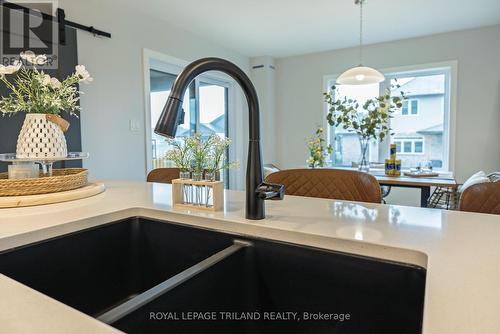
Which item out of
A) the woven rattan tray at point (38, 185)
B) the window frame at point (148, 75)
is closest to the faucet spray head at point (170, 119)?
the woven rattan tray at point (38, 185)

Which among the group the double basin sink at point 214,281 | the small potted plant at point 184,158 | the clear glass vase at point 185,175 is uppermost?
the small potted plant at point 184,158

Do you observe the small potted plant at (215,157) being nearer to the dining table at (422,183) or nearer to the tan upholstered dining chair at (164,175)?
the tan upholstered dining chair at (164,175)

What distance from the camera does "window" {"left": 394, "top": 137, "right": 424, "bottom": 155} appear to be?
4.42 m

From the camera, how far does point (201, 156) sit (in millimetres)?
1024

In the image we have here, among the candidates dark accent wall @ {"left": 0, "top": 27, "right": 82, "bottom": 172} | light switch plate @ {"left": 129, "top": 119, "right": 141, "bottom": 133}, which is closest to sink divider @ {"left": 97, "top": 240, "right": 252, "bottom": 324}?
dark accent wall @ {"left": 0, "top": 27, "right": 82, "bottom": 172}

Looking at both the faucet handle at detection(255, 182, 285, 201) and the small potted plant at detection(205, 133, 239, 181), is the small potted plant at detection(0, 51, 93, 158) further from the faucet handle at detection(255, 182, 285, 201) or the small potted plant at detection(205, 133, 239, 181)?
the faucet handle at detection(255, 182, 285, 201)

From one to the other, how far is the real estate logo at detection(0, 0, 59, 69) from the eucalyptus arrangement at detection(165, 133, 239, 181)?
6.63 feet

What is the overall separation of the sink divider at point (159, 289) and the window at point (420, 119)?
147 inches

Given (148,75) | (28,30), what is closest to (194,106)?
(148,75)

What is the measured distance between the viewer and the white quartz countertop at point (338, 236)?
0.40 meters

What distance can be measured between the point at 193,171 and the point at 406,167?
4.14m

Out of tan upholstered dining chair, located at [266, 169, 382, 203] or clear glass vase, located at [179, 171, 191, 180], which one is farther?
tan upholstered dining chair, located at [266, 169, 382, 203]

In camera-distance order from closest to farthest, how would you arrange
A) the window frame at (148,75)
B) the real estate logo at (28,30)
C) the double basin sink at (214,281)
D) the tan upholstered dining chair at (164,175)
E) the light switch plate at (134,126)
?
1. the double basin sink at (214,281)
2. the tan upholstered dining chair at (164,175)
3. the real estate logo at (28,30)
4. the light switch plate at (134,126)
5. the window frame at (148,75)

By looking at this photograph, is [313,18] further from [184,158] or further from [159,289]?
[159,289]
